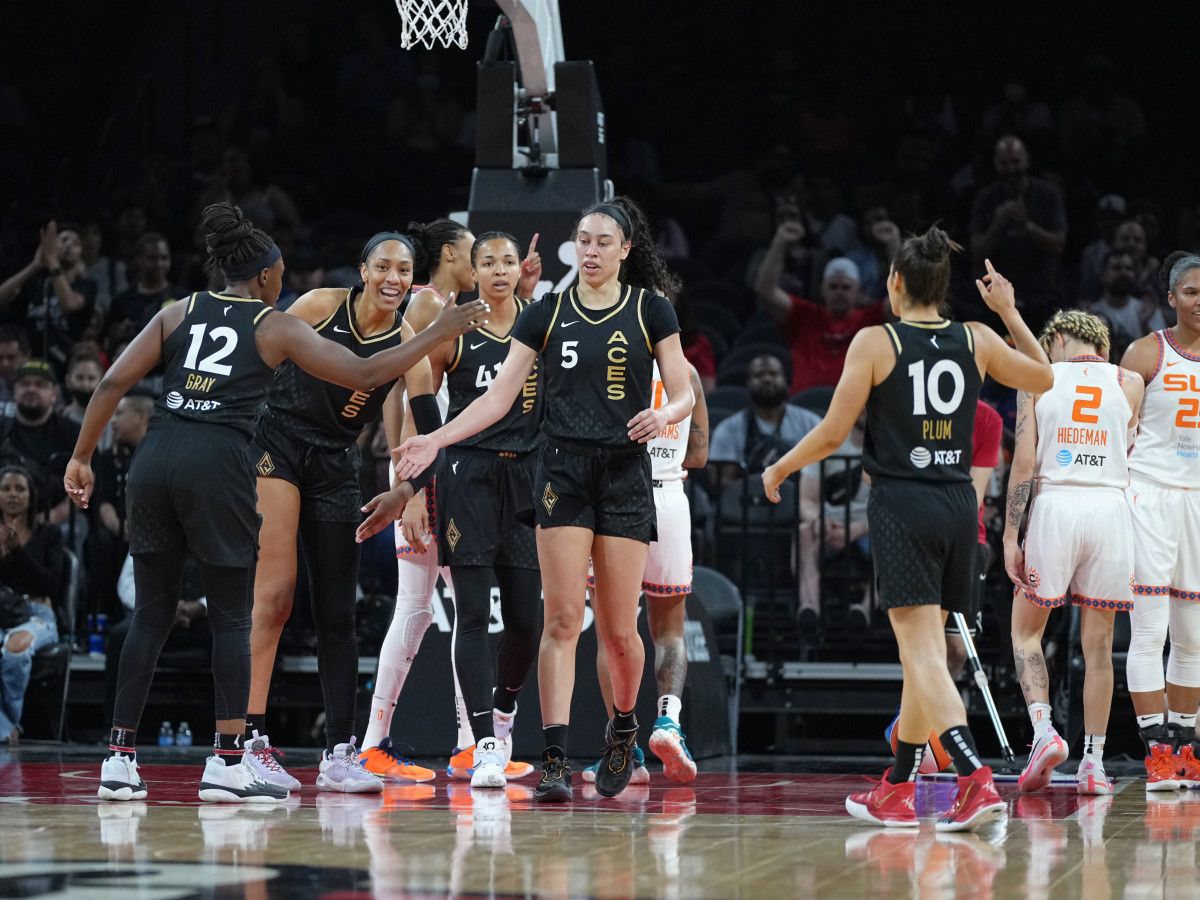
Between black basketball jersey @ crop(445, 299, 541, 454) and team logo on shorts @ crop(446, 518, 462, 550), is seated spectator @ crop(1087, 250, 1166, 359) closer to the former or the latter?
black basketball jersey @ crop(445, 299, 541, 454)

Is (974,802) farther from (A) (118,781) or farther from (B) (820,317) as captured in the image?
(B) (820,317)

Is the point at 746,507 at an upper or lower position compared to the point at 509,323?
lower

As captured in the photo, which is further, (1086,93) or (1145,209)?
(1086,93)

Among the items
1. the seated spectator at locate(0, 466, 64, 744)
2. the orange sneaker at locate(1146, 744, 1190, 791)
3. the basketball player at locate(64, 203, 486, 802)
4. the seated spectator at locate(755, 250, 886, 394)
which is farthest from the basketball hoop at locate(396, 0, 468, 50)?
the orange sneaker at locate(1146, 744, 1190, 791)

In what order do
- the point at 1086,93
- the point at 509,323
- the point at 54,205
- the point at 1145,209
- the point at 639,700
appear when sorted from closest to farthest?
the point at 509,323 → the point at 639,700 → the point at 1145,209 → the point at 1086,93 → the point at 54,205

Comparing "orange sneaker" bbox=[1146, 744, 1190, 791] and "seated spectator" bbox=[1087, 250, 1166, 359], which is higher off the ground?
"seated spectator" bbox=[1087, 250, 1166, 359]

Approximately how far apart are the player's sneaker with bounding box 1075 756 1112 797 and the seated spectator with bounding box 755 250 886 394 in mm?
5546

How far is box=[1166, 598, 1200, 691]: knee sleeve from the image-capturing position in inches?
266

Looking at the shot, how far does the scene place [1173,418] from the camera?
6797 millimetres

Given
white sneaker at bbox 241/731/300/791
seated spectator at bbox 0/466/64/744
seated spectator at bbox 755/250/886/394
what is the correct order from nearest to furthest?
white sneaker at bbox 241/731/300/791, seated spectator at bbox 0/466/64/744, seated spectator at bbox 755/250/886/394

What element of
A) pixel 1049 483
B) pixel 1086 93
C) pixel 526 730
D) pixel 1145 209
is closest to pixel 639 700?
pixel 526 730

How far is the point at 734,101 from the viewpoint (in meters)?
14.8

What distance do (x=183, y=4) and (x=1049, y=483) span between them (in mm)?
12186

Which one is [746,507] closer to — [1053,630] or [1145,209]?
[1053,630]
